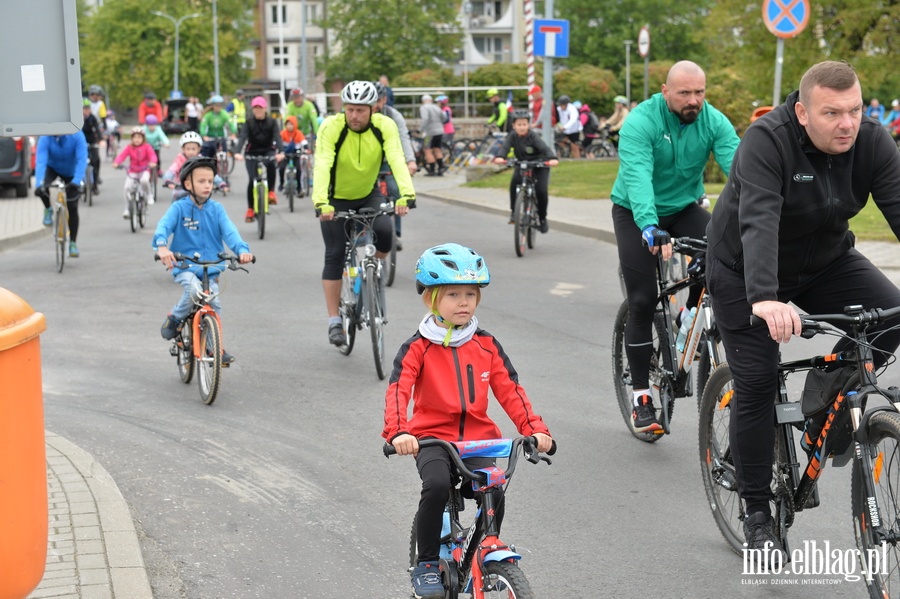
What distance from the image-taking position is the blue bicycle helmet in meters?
4.24

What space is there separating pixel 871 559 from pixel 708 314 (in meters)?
2.14

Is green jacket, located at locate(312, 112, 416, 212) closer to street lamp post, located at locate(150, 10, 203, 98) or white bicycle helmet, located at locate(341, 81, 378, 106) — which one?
white bicycle helmet, located at locate(341, 81, 378, 106)

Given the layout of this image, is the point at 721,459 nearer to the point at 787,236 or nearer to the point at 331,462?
the point at 787,236

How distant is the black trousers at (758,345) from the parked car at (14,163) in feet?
73.3

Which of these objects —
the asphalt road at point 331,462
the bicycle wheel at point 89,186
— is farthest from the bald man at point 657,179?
the bicycle wheel at point 89,186

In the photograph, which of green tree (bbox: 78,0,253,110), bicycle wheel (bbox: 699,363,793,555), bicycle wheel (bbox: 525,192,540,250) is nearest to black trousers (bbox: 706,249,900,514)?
bicycle wheel (bbox: 699,363,793,555)

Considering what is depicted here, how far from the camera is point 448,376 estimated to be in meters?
4.29

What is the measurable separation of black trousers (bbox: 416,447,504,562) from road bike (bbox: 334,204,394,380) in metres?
4.69

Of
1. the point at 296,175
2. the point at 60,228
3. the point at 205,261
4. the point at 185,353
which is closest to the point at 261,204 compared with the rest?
the point at 60,228

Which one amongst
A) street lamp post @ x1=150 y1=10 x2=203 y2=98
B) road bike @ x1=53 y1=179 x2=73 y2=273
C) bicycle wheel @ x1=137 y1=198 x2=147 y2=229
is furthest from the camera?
street lamp post @ x1=150 y1=10 x2=203 y2=98

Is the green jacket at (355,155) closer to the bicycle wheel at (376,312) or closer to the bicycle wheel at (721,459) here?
the bicycle wheel at (376,312)

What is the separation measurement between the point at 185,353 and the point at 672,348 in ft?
12.0

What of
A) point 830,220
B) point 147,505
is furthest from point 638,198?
point 147,505

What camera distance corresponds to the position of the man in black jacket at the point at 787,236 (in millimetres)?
4363
